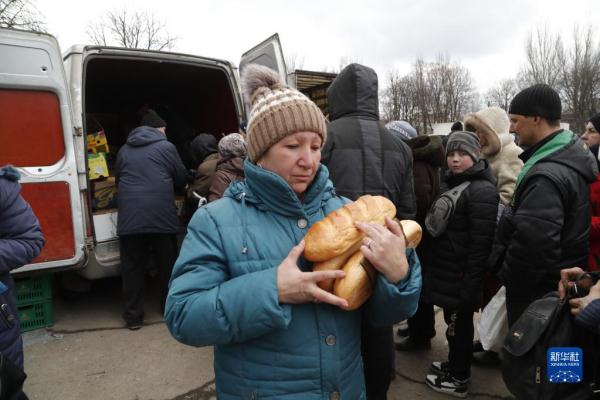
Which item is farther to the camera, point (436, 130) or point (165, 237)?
point (436, 130)

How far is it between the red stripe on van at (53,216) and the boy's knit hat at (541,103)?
3.64m

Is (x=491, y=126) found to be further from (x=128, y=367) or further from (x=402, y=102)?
(x=402, y=102)

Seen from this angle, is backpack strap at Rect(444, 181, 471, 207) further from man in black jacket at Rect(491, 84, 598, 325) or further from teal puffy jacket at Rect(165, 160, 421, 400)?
teal puffy jacket at Rect(165, 160, 421, 400)

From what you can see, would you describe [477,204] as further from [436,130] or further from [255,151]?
[436,130]

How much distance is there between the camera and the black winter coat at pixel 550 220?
6.95 feet

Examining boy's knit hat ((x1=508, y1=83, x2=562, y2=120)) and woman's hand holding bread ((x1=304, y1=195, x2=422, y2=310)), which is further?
boy's knit hat ((x1=508, y1=83, x2=562, y2=120))

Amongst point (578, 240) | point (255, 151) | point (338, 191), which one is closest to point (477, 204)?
point (578, 240)

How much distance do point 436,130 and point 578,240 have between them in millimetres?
27186

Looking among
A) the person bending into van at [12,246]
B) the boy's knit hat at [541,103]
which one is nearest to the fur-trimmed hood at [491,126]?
the boy's knit hat at [541,103]

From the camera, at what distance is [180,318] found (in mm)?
1129

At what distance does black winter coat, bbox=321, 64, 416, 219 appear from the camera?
7.93 feet

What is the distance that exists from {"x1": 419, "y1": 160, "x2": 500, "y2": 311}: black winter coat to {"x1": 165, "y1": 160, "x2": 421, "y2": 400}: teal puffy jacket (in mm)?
1561

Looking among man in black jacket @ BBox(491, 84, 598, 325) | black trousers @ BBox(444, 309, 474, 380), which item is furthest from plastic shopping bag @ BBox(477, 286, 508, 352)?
man in black jacket @ BBox(491, 84, 598, 325)

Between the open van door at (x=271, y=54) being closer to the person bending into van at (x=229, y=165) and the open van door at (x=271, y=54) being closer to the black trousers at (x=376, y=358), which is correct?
the person bending into van at (x=229, y=165)
